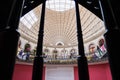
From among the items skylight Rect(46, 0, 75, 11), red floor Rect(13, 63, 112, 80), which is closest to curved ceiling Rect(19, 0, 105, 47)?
skylight Rect(46, 0, 75, 11)

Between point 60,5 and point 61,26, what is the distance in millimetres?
3617

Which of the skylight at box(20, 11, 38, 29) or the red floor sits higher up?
the skylight at box(20, 11, 38, 29)

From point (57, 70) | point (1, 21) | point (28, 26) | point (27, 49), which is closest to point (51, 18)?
point (28, 26)

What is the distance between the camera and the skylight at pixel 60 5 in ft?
A: 51.4

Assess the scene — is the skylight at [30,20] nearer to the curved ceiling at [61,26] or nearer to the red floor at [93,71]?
the curved ceiling at [61,26]

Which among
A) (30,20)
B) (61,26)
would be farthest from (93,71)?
(30,20)

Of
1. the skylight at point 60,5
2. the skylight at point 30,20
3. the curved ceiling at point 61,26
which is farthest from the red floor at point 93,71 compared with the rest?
the skylight at point 60,5

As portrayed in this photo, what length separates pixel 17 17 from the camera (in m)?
0.82

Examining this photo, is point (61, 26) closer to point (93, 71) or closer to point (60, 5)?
point (60, 5)

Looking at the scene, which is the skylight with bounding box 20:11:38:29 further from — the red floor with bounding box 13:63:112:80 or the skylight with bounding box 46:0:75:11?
the red floor with bounding box 13:63:112:80

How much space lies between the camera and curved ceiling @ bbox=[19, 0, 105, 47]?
48.2 feet

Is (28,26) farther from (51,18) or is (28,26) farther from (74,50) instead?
(74,50)

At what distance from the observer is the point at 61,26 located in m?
18.4

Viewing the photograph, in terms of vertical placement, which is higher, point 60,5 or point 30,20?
point 60,5
